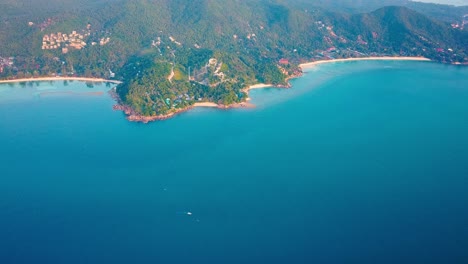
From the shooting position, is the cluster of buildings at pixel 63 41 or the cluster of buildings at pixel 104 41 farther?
the cluster of buildings at pixel 104 41

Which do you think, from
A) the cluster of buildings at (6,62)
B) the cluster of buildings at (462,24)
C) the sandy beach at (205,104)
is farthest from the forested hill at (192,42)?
the cluster of buildings at (462,24)

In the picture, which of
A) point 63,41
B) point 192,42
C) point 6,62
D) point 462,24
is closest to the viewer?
point 6,62

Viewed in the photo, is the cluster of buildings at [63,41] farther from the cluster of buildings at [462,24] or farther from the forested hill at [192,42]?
the cluster of buildings at [462,24]

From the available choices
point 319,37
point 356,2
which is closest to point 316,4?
point 356,2

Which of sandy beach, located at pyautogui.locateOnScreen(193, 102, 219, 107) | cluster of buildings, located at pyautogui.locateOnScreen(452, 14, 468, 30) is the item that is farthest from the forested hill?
cluster of buildings, located at pyautogui.locateOnScreen(452, 14, 468, 30)

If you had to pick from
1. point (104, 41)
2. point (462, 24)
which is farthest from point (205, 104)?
point (462, 24)

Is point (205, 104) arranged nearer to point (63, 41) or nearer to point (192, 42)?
point (192, 42)

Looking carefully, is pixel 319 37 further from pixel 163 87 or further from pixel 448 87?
pixel 163 87
